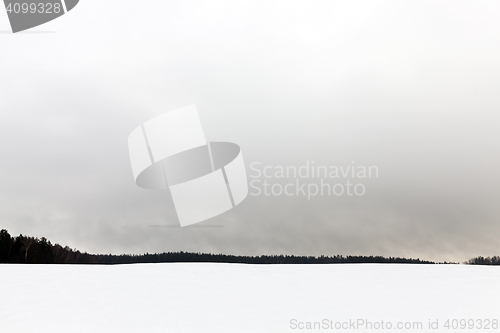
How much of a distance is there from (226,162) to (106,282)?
8105 mm

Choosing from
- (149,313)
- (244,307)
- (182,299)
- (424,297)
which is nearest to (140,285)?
(182,299)

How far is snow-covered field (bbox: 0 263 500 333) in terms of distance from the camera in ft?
Result: 19.4

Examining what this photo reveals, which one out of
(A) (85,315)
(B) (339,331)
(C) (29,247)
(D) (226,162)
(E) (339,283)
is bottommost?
(C) (29,247)

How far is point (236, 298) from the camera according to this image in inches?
304

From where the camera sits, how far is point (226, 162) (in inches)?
621

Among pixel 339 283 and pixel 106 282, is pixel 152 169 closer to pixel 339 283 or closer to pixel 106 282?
pixel 106 282

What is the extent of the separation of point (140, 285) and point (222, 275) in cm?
228

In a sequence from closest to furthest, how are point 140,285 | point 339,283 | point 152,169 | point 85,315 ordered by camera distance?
point 85,315, point 140,285, point 339,283, point 152,169

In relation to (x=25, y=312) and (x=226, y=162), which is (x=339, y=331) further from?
(x=226, y=162)

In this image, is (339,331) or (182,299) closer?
(339,331)

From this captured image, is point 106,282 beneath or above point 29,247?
above

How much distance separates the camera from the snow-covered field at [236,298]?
5.91 meters

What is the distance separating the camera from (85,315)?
6.19 metres

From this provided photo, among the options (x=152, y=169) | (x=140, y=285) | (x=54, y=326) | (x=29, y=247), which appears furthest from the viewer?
(x=29, y=247)
